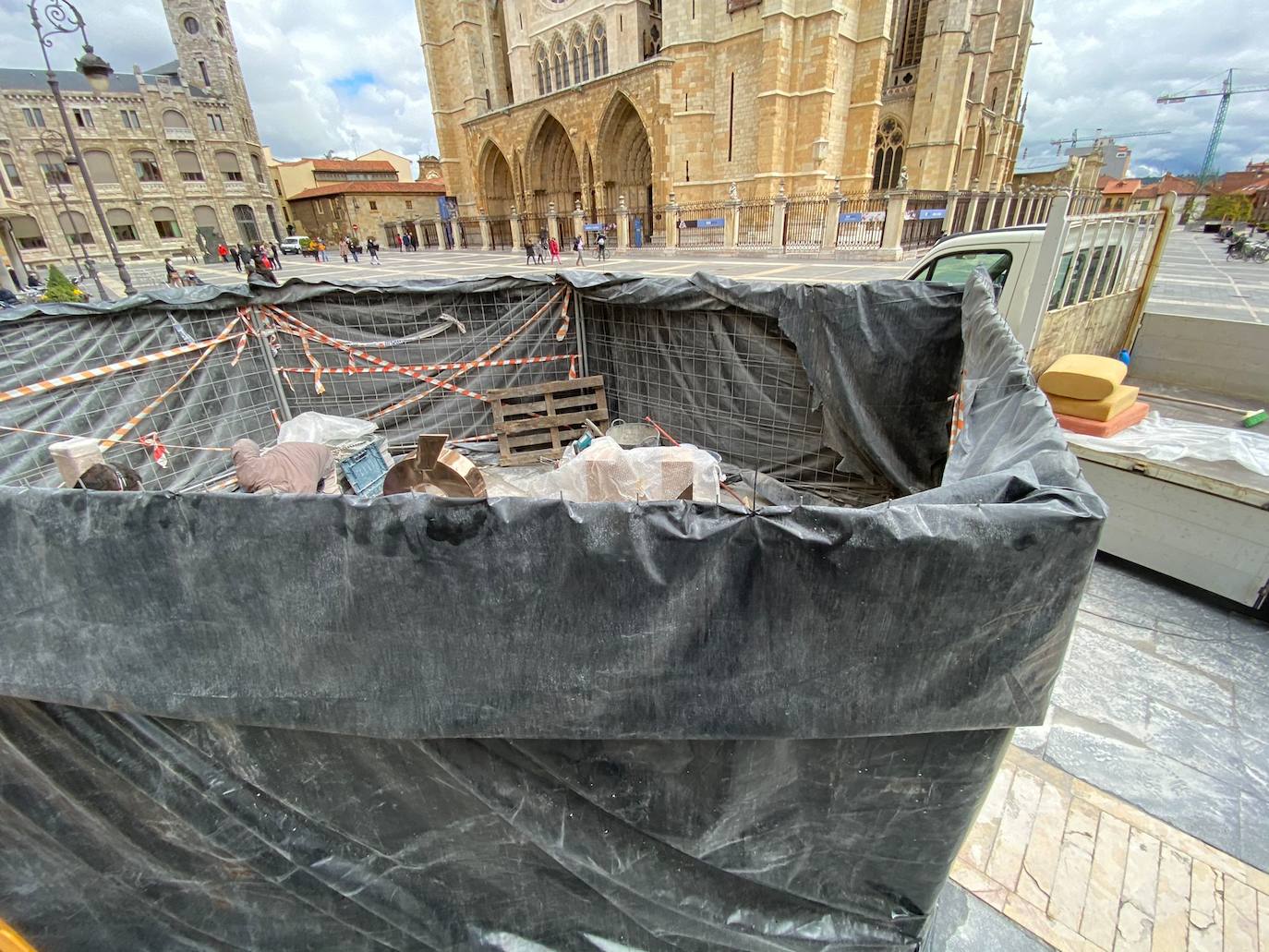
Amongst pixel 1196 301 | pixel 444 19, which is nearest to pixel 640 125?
pixel 444 19

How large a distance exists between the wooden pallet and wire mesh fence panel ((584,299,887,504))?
0.43m

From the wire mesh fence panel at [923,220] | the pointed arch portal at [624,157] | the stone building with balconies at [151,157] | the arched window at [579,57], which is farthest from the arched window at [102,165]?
the wire mesh fence panel at [923,220]

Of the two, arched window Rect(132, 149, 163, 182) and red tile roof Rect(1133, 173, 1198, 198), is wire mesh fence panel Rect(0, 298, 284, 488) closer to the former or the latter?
arched window Rect(132, 149, 163, 182)

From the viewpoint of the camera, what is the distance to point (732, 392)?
5.14m

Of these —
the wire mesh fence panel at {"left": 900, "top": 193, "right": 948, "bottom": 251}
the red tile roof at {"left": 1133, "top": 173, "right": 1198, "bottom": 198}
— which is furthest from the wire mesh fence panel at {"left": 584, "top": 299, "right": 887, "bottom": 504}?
the red tile roof at {"left": 1133, "top": 173, "right": 1198, "bottom": 198}

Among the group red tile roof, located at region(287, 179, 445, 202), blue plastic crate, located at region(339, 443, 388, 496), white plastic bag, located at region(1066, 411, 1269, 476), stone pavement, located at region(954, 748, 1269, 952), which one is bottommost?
stone pavement, located at region(954, 748, 1269, 952)

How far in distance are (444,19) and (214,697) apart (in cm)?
4639

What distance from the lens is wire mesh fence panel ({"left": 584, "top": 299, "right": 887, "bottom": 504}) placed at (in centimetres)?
480

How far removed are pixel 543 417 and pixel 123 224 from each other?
170 feet

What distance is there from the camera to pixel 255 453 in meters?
4.31

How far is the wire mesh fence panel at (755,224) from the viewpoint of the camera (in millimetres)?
22422

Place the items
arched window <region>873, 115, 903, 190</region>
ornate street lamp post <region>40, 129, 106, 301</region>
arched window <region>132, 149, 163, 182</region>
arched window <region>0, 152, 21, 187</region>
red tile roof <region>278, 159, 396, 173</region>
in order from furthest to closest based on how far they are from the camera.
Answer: red tile roof <region>278, 159, 396, 173</region>
arched window <region>132, 149, 163, 182</region>
arched window <region>0, 152, 21, 187</region>
arched window <region>873, 115, 903, 190</region>
ornate street lamp post <region>40, 129, 106, 301</region>

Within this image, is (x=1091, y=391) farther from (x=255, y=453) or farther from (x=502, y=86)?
(x=502, y=86)

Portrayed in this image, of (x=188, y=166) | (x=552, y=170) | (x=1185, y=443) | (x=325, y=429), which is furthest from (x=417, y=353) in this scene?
(x=188, y=166)
